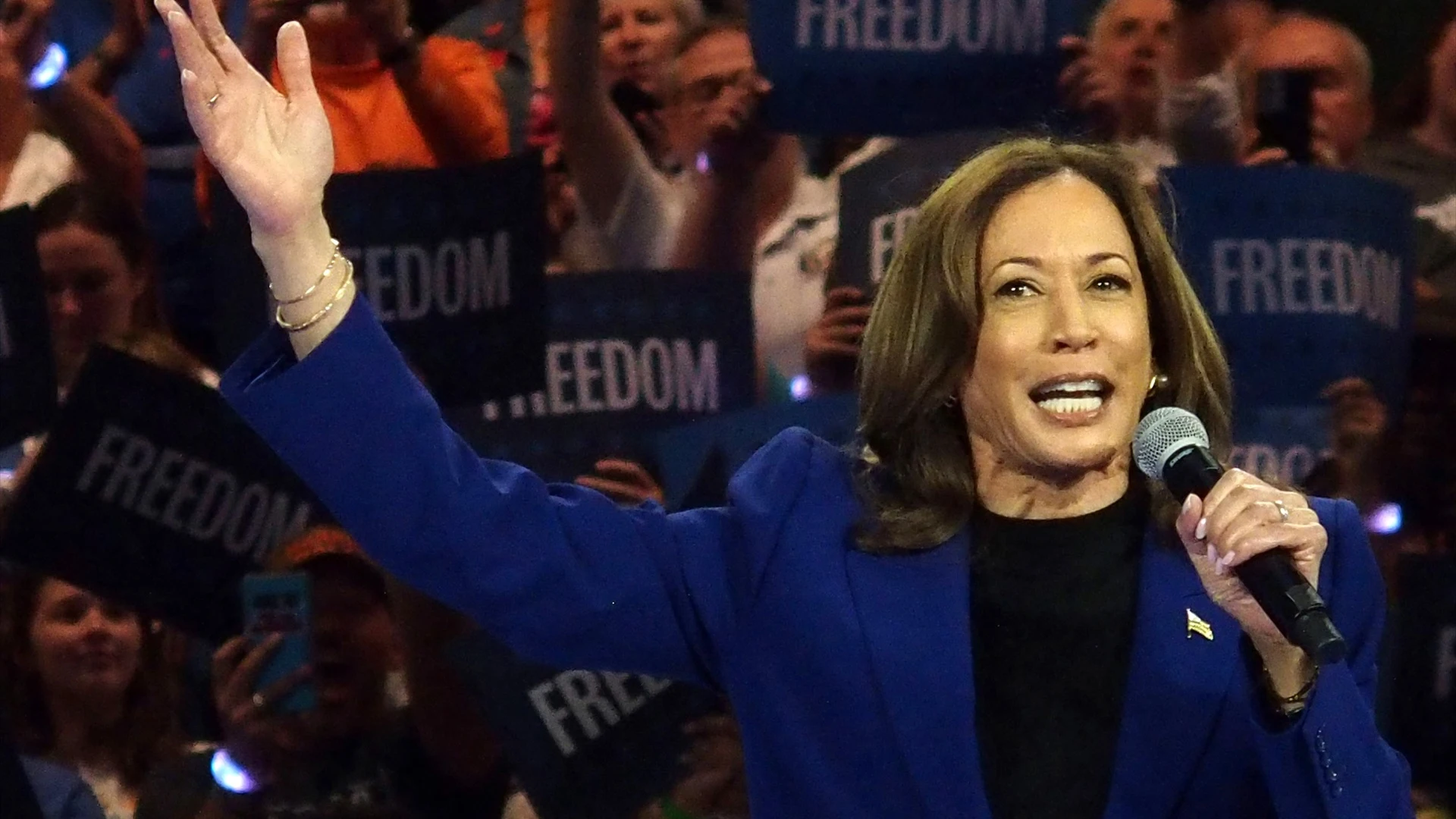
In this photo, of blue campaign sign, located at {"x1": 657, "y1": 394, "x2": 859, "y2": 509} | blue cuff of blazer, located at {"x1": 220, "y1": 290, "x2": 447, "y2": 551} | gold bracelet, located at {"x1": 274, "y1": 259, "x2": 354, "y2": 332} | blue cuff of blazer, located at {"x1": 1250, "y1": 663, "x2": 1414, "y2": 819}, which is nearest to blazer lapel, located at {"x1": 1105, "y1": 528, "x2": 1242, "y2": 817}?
blue cuff of blazer, located at {"x1": 1250, "y1": 663, "x2": 1414, "y2": 819}

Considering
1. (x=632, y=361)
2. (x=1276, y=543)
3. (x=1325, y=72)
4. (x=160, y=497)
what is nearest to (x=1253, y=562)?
(x=1276, y=543)

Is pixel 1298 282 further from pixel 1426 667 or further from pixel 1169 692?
pixel 1169 692

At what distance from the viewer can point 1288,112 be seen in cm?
344

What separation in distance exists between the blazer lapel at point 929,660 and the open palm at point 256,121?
504 mm

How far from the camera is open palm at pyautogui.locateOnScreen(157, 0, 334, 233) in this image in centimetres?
143

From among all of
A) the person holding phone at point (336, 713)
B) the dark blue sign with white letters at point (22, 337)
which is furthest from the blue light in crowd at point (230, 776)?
the dark blue sign with white letters at point (22, 337)

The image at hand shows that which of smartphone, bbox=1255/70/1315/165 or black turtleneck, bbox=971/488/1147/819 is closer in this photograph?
black turtleneck, bbox=971/488/1147/819

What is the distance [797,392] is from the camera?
10.7 feet

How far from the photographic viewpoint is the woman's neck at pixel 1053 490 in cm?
166

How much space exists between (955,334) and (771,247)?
64.7 inches

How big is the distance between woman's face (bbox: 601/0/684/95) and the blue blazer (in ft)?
5.66

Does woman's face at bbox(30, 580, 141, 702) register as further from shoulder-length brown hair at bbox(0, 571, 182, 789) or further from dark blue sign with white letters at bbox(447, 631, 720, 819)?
dark blue sign with white letters at bbox(447, 631, 720, 819)

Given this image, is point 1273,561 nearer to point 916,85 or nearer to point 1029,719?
point 1029,719

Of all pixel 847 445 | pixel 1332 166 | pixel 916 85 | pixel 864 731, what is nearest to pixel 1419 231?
pixel 1332 166
